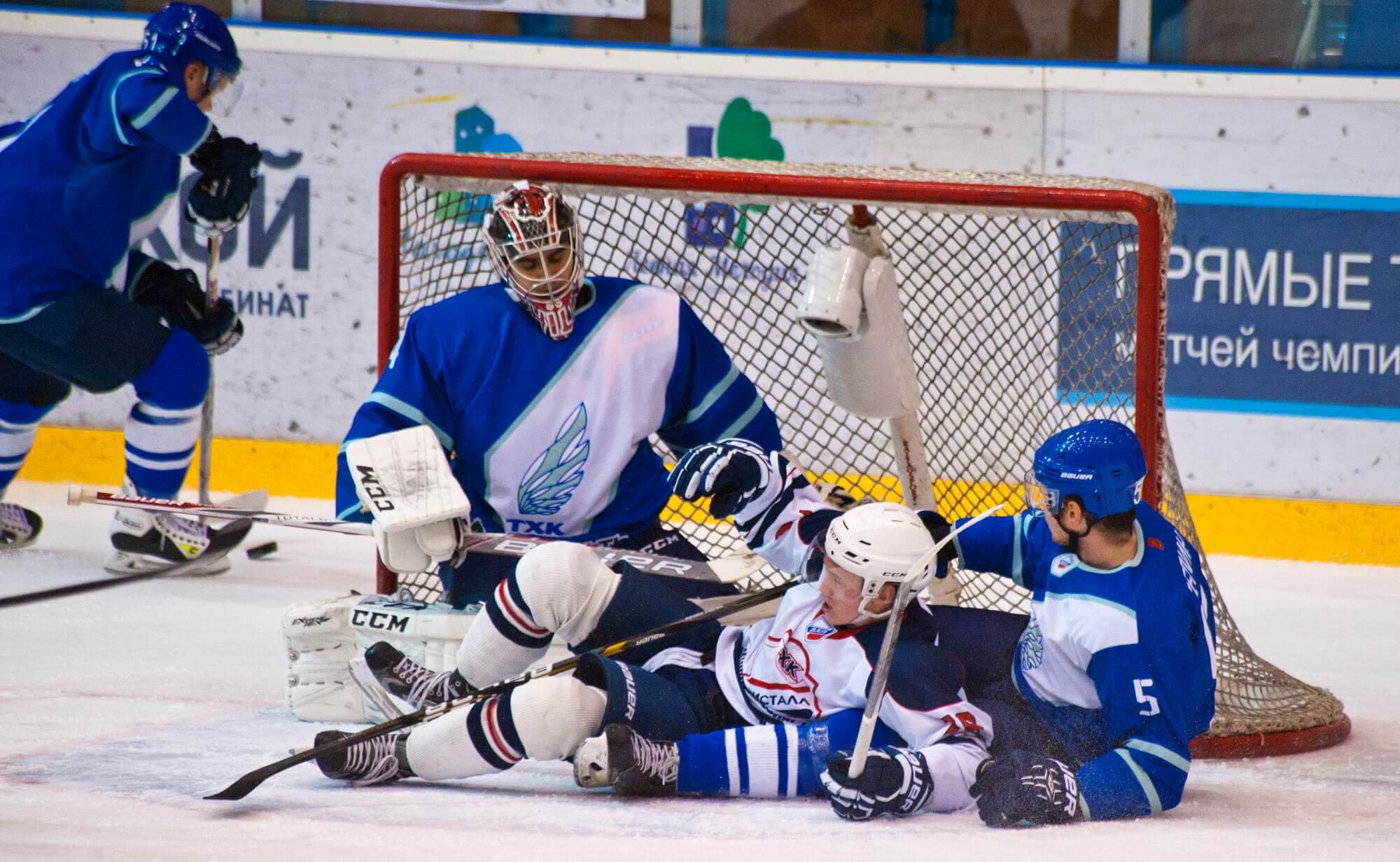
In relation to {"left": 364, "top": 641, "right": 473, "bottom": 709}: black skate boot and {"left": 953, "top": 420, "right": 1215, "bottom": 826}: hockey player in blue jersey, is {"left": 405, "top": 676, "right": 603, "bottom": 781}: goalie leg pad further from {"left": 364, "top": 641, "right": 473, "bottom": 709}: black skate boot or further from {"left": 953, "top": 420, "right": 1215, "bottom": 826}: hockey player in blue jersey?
{"left": 953, "top": 420, "right": 1215, "bottom": 826}: hockey player in blue jersey

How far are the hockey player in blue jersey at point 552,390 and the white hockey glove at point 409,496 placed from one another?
0.14m

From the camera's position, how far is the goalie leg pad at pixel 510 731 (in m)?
2.27

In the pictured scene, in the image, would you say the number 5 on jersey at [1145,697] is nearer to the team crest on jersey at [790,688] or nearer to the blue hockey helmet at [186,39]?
the team crest on jersey at [790,688]

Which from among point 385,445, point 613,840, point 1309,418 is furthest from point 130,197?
point 1309,418

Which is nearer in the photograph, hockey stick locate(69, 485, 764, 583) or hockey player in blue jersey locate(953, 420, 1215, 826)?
hockey player in blue jersey locate(953, 420, 1215, 826)

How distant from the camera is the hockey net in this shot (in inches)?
108

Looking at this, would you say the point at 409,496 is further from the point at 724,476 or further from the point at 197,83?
the point at 197,83

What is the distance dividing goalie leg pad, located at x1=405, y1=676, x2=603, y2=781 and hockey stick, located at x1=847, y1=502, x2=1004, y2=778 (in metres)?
0.39

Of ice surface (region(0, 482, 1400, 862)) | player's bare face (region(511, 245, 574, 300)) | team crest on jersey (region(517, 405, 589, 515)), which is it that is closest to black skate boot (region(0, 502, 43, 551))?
ice surface (region(0, 482, 1400, 862))

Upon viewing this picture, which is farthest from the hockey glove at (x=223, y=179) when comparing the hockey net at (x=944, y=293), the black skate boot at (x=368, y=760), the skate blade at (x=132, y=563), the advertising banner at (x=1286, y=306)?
the advertising banner at (x=1286, y=306)

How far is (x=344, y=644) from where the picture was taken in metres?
2.76

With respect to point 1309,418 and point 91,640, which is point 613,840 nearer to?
point 91,640

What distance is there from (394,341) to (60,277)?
44.7 inches

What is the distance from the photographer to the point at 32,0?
506 centimetres
